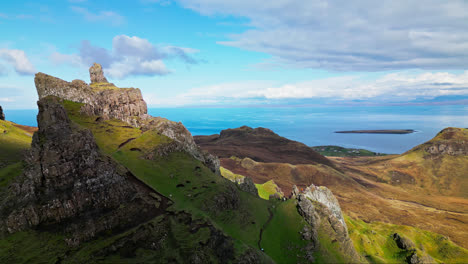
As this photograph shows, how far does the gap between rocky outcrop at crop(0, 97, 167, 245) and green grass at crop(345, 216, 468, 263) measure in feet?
166

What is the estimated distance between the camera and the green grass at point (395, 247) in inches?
2084

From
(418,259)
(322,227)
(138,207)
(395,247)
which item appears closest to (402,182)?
(395,247)

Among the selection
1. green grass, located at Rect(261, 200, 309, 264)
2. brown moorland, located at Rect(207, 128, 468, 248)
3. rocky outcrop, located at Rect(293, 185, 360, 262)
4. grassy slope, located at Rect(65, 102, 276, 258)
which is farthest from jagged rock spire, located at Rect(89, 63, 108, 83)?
rocky outcrop, located at Rect(293, 185, 360, 262)

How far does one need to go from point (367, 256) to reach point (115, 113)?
283 ft

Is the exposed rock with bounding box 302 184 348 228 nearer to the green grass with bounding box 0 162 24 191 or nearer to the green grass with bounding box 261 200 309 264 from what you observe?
the green grass with bounding box 261 200 309 264

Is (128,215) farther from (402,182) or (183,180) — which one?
(402,182)

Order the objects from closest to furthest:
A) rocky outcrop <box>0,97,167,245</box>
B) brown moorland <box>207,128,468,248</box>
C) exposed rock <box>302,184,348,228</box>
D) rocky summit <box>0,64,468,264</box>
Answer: rocky summit <box>0,64,468,264</box>
rocky outcrop <box>0,97,167,245</box>
exposed rock <box>302,184,348,228</box>
brown moorland <box>207,128,468,248</box>

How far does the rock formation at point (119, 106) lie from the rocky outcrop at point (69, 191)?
2861 centimetres

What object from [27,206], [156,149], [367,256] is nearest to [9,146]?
[156,149]

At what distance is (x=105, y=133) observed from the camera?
64.1 metres

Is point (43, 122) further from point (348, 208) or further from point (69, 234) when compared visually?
point (348, 208)

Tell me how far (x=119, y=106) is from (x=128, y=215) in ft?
202

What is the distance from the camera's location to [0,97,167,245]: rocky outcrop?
82.7ft

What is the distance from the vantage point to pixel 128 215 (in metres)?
29.0
